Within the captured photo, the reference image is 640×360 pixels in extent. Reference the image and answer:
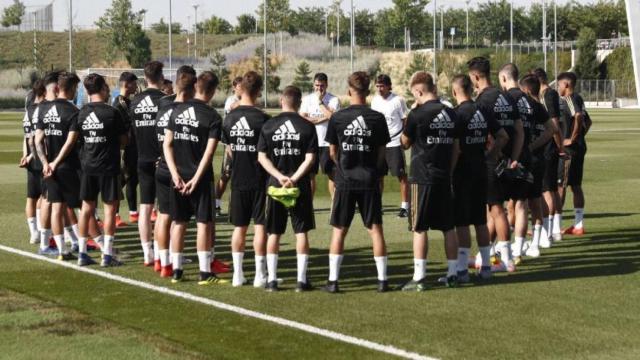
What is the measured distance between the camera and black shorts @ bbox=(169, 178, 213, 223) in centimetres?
1116

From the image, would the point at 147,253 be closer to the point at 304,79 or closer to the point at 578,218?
the point at 578,218

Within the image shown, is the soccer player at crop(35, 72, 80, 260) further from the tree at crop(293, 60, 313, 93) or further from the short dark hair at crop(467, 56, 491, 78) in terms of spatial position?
the tree at crop(293, 60, 313, 93)

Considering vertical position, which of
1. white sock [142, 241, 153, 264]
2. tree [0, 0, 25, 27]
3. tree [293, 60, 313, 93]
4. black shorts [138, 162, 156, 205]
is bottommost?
white sock [142, 241, 153, 264]

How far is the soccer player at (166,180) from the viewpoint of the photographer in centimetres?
1140

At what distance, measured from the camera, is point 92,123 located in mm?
12180

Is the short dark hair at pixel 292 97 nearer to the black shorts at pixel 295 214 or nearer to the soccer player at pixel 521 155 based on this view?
the black shorts at pixel 295 214

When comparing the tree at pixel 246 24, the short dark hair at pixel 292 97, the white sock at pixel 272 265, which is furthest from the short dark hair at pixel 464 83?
the tree at pixel 246 24

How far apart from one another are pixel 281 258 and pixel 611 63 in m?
96.8

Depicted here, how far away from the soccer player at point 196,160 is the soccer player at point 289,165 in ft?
2.29

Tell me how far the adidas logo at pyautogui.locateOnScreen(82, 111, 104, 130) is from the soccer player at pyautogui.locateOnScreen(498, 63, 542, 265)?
4.60 meters

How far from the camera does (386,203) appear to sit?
19188mm

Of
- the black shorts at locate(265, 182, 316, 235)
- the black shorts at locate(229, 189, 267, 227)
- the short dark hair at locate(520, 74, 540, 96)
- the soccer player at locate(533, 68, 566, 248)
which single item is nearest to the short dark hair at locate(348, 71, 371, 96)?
the black shorts at locate(265, 182, 316, 235)

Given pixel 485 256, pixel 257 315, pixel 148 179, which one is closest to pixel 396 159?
pixel 148 179

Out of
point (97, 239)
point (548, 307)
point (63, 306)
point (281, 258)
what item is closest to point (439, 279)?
point (548, 307)
